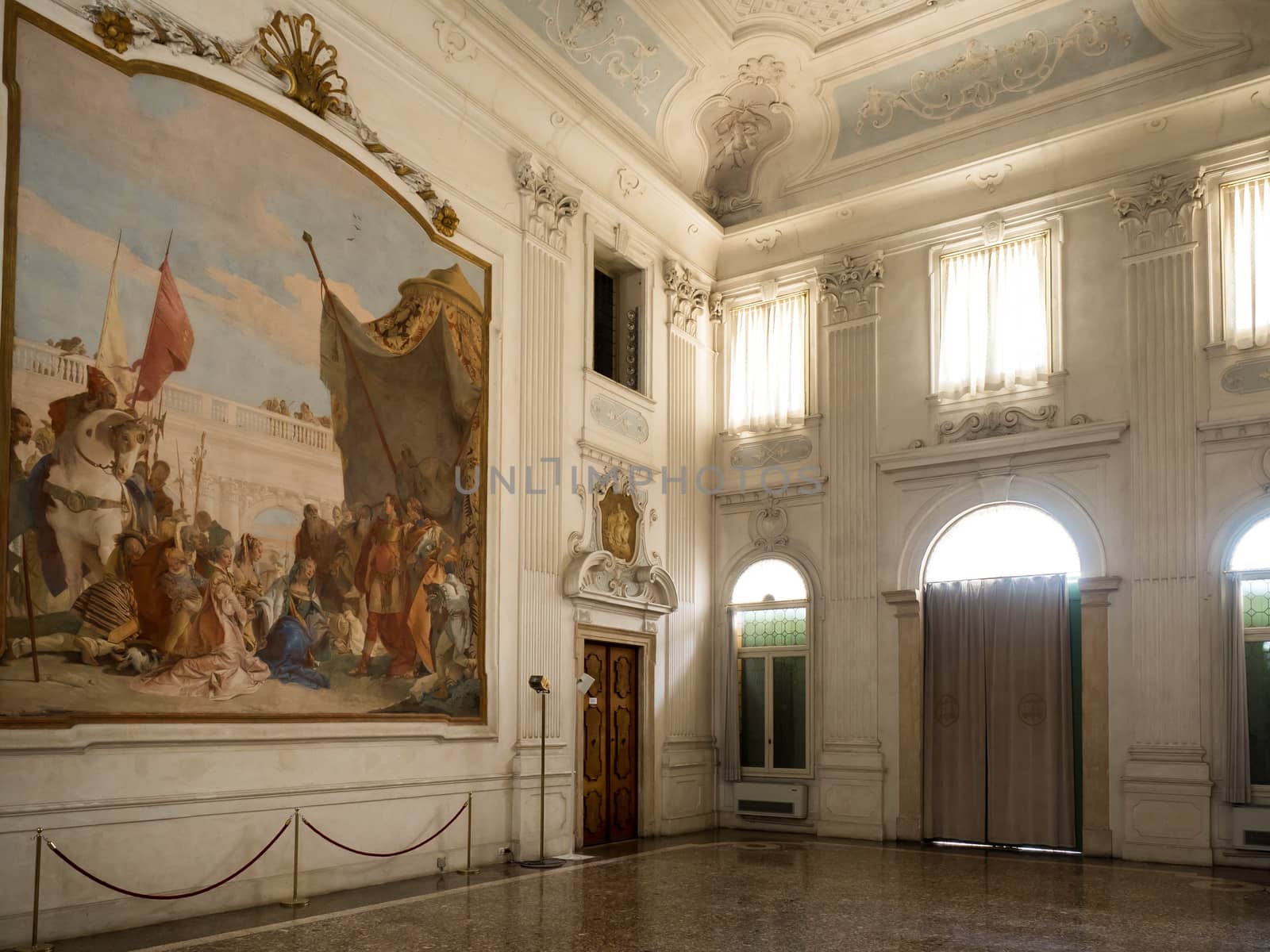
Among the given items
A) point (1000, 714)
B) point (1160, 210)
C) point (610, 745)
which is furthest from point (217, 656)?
point (1160, 210)

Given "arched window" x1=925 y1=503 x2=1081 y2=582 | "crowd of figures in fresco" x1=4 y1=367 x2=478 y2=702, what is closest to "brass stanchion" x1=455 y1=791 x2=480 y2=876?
"crowd of figures in fresco" x1=4 y1=367 x2=478 y2=702

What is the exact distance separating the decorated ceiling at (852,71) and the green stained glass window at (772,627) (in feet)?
19.0

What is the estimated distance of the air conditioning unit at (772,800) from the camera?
50.3 feet

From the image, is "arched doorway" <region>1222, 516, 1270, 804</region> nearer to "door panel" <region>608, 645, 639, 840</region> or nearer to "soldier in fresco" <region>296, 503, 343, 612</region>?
"door panel" <region>608, 645, 639, 840</region>

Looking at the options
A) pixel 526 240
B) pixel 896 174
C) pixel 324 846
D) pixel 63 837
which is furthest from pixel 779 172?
pixel 63 837

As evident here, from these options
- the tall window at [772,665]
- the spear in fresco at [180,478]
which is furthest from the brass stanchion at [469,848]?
the tall window at [772,665]

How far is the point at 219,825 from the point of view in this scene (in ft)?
30.8

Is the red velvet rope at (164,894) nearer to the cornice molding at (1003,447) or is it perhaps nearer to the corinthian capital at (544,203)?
the corinthian capital at (544,203)

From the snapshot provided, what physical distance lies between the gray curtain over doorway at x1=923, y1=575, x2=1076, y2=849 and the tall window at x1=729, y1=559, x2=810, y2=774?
1.82 metres

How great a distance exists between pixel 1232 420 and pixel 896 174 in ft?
18.1

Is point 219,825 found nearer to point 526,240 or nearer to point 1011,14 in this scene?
point 526,240

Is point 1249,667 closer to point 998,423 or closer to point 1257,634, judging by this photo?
point 1257,634

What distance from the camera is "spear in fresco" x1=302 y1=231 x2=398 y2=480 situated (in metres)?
10.9

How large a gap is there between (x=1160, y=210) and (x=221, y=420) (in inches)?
431
